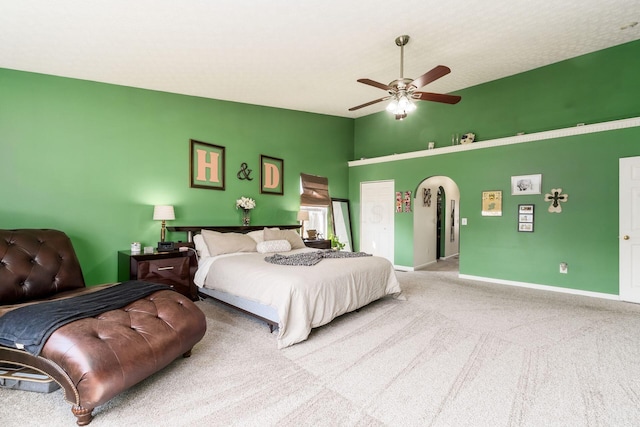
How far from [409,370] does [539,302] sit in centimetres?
298

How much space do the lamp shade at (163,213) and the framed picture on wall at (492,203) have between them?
17.6 feet

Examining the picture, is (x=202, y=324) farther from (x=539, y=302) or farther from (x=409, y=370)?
(x=539, y=302)

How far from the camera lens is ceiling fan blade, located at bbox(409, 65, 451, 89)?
289 centimetres

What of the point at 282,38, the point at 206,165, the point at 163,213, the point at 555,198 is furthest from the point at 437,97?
the point at 163,213

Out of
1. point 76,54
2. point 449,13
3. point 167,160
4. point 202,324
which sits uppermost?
point 449,13

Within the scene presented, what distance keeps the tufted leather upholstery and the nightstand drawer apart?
0.72 metres

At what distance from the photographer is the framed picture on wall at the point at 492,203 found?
5395mm

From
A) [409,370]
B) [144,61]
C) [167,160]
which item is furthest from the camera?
[167,160]

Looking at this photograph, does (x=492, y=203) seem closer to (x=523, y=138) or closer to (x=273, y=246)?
(x=523, y=138)

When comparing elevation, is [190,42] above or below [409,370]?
above

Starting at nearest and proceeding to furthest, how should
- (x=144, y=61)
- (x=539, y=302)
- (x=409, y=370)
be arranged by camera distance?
(x=409, y=370)
(x=144, y=61)
(x=539, y=302)

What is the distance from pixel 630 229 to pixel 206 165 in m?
6.42

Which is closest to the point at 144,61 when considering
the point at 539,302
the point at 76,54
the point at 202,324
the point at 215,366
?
the point at 76,54

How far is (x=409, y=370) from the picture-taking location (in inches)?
93.5
